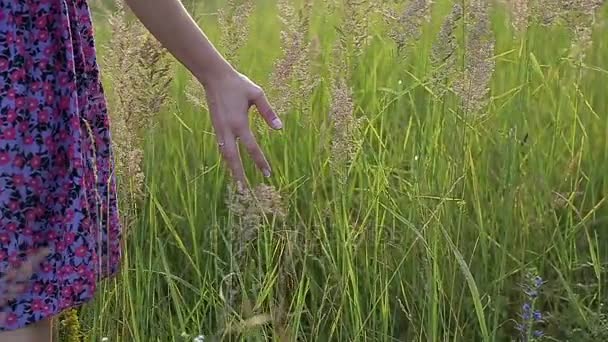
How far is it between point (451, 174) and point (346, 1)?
337 millimetres

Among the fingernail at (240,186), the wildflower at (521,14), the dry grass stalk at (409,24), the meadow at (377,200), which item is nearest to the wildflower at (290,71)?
the meadow at (377,200)

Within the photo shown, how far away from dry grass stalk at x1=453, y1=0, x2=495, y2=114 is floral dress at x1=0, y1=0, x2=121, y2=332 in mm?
552

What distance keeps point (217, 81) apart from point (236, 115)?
6cm

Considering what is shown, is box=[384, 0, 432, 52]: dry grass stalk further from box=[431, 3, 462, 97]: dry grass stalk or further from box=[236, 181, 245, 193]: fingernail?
box=[236, 181, 245, 193]: fingernail

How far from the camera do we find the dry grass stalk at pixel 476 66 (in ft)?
4.87

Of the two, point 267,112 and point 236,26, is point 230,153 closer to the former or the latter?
point 267,112

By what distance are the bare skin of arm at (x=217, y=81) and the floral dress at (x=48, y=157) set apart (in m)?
0.10

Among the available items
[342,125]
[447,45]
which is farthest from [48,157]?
[447,45]

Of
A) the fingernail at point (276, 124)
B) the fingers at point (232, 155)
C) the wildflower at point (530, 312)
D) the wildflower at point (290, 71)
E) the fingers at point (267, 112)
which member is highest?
the wildflower at point (290, 71)

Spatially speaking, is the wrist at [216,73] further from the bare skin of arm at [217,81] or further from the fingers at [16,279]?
the fingers at [16,279]

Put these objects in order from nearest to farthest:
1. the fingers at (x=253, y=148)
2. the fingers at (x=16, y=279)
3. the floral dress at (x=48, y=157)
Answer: the fingers at (x=16, y=279)
the floral dress at (x=48, y=157)
the fingers at (x=253, y=148)

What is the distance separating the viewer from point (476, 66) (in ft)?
4.87

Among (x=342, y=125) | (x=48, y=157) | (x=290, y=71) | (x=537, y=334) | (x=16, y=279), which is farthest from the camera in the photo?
(x=537, y=334)

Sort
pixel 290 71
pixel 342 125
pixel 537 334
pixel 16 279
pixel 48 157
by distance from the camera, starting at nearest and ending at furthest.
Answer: pixel 16 279, pixel 48 157, pixel 342 125, pixel 290 71, pixel 537 334
